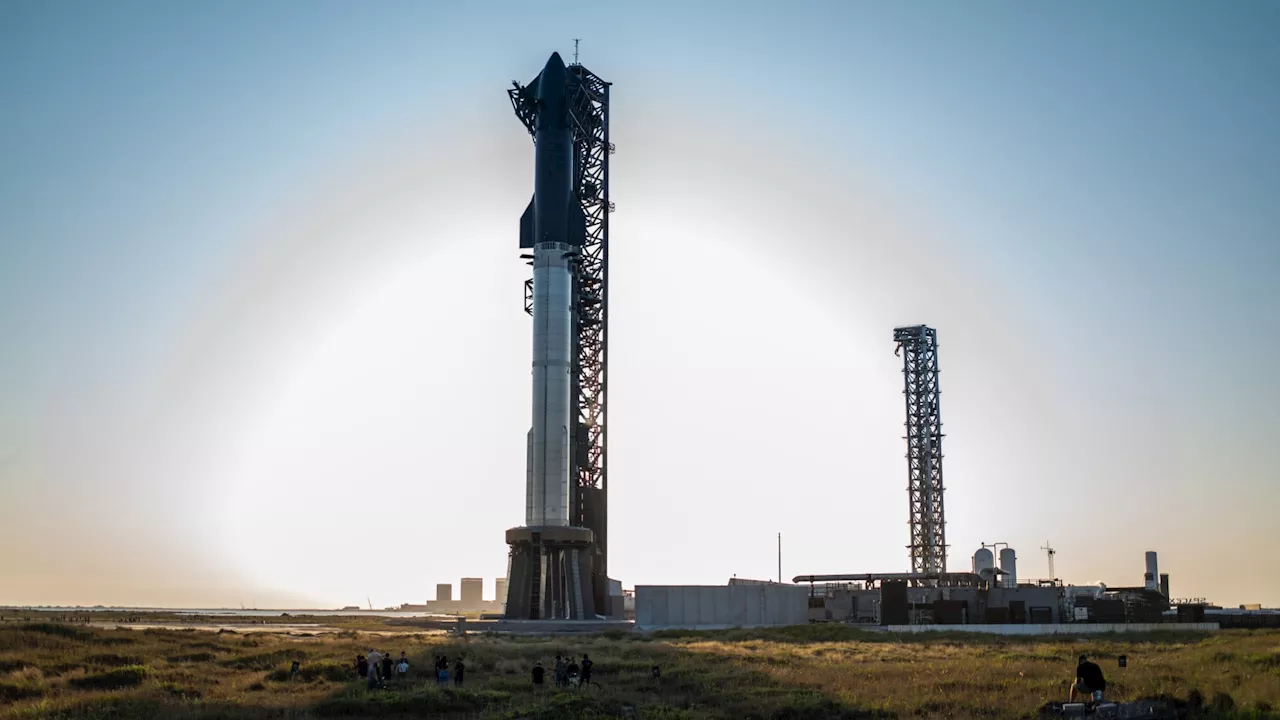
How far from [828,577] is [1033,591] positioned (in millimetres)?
19061

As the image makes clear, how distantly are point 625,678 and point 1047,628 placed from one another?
42.3 m

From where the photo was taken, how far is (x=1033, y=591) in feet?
281

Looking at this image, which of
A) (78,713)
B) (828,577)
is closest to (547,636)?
(828,577)

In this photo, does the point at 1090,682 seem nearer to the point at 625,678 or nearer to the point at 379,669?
the point at 625,678

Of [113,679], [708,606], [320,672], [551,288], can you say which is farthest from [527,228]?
[113,679]

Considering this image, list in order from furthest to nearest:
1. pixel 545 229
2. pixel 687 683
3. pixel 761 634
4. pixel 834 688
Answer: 1. pixel 545 229
2. pixel 761 634
3. pixel 687 683
4. pixel 834 688

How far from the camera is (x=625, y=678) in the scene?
42.3 m

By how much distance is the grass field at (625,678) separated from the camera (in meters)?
33.0

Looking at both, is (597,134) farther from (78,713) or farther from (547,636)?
(78,713)

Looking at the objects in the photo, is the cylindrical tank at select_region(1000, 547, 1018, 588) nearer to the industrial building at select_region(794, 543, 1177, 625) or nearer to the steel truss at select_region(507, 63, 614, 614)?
the industrial building at select_region(794, 543, 1177, 625)

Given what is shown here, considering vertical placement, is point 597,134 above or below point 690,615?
above

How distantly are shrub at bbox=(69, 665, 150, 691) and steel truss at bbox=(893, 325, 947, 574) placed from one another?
277 ft

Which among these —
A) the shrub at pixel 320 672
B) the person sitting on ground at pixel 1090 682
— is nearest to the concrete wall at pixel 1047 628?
the shrub at pixel 320 672

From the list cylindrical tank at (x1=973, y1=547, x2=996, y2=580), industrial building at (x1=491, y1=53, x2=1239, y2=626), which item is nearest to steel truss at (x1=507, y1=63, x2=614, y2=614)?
industrial building at (x1=491, y1=53, x2=1239, y2=626)
